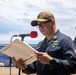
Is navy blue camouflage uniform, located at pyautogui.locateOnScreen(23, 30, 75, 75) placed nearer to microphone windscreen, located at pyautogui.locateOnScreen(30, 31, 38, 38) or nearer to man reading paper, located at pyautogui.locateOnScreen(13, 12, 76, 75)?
man reading paper, located at pyautogui.locateOnScreen(13, 12, 76, 75)

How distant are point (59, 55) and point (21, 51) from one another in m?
0.37

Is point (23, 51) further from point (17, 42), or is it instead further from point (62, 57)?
point (62, 57)

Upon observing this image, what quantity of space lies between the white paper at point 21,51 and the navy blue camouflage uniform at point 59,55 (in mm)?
135

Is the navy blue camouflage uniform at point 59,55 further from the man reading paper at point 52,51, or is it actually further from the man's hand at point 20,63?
the man's hand at point 20,63

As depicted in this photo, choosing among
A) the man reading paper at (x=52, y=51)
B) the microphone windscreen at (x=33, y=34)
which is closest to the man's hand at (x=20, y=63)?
the man reading paper at (x=52, y=51)

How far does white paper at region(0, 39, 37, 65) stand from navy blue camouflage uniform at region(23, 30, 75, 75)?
14 cm

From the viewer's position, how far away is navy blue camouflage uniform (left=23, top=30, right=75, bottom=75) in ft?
9.08

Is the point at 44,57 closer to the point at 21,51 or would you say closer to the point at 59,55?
the point at 59,55

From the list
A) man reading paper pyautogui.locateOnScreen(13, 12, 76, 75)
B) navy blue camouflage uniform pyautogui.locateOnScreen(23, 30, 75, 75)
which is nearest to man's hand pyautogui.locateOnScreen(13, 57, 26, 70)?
man reading paper pyautogui.locateOnScreen(13, 12, 76, 75)

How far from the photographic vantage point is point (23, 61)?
310cm

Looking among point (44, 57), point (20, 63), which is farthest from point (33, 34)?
point (44, 57)

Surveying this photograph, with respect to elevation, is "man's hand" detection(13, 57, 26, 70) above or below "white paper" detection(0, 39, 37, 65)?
below

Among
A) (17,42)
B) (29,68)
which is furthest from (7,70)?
(17,42)

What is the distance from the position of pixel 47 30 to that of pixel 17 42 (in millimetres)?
327
